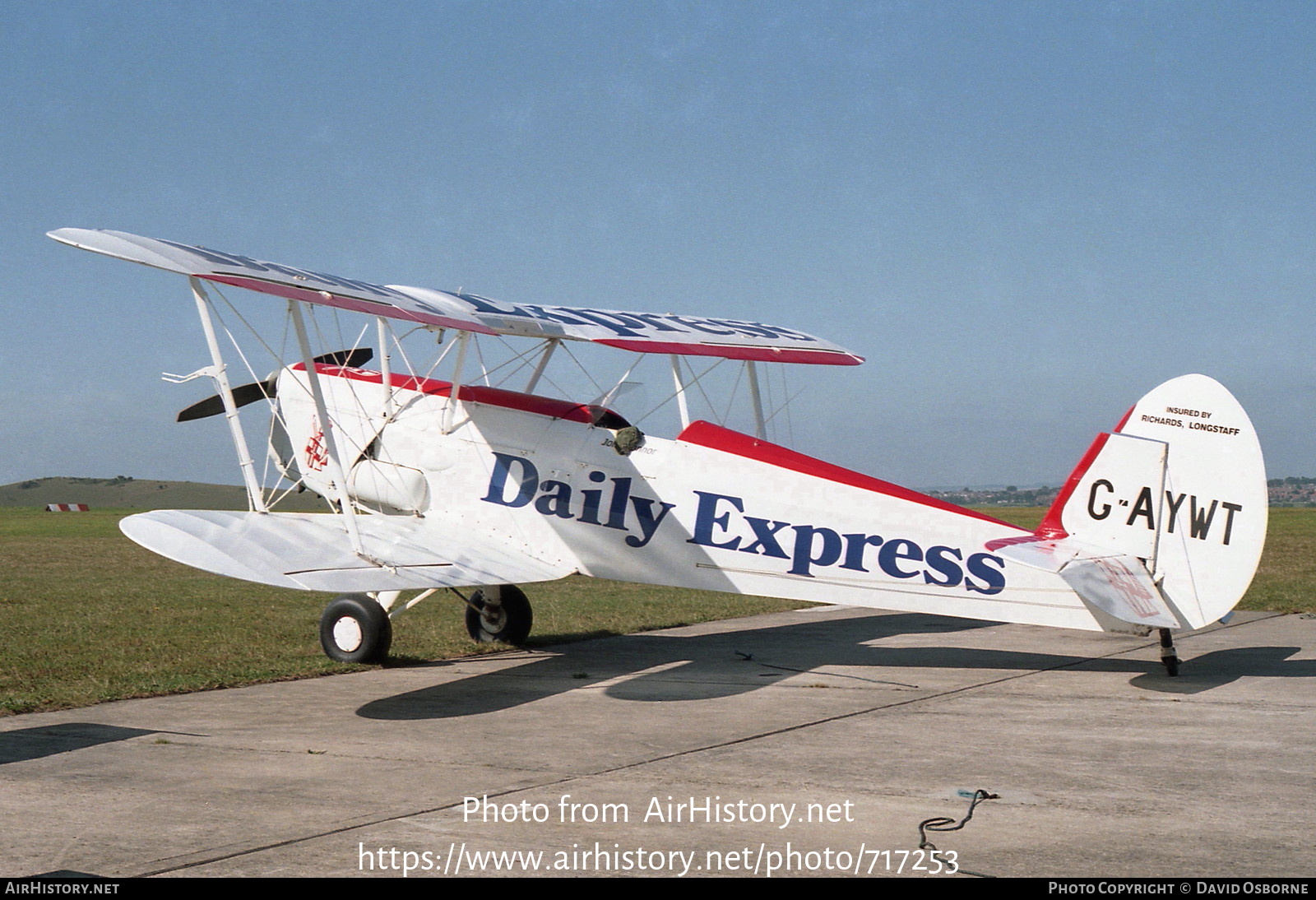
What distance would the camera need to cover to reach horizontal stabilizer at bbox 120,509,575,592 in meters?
7.80

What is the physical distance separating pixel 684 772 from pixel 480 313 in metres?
4.61

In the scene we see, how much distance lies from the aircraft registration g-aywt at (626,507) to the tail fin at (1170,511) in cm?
1

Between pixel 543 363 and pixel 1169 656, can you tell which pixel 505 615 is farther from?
pixel 1169 656

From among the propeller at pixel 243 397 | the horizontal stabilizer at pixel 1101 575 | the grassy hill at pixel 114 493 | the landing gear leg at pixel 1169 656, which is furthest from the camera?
the grassy hill at pixel 114 493

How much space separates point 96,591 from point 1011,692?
44.4ft

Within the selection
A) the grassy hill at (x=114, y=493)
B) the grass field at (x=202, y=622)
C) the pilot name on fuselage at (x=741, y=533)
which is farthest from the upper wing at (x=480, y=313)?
the grassy hill at (x=114, y=493)

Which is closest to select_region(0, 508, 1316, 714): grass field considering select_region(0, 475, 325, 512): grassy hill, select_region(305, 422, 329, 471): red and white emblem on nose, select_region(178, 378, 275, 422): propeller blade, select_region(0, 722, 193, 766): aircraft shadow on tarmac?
select_region(0, 722, 193, 766): aircraft shadow on tarmac

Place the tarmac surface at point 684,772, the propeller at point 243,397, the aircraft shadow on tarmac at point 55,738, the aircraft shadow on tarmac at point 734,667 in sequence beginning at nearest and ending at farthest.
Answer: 1. the tarmac surface at point 684,772
2. the aircraft shadow on tarmac at point 55,738
3. the aircraft shadow on tarmac at point 734,667
4. the propeller at point 243,397

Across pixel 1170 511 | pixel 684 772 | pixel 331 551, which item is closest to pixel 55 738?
pixel 331 551

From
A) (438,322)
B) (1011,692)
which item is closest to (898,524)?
(1011,692)

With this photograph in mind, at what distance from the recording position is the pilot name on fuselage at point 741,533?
857 centimetres

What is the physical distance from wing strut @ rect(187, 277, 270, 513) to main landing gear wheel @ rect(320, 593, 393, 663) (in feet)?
3.26

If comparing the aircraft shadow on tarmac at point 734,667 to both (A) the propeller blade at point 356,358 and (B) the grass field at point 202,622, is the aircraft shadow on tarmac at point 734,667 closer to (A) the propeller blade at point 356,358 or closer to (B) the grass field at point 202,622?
(B) the grass field at point 202,622

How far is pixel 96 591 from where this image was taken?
1688cm
